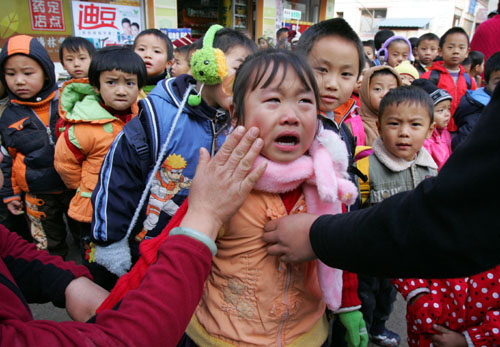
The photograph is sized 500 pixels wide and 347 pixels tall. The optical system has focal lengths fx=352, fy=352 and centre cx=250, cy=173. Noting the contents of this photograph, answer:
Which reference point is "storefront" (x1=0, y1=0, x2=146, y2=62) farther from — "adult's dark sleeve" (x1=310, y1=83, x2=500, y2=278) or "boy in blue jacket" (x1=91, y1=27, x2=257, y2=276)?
"adult's dark sleeve" (x1=310, y1=83, x2=500, y2=278)

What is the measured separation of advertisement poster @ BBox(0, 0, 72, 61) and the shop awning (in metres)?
20.7

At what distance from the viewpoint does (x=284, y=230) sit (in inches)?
45.6

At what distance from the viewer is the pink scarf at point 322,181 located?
1.18 metres

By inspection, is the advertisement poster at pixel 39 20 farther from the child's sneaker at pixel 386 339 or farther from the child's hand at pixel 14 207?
the child's sneaker at pixel 386 339

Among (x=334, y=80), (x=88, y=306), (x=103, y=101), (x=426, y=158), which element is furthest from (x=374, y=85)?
(x=88, y=306)

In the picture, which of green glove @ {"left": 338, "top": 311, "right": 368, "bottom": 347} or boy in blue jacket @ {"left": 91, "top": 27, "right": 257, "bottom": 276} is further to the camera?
boy in blue jacket @ {"left": 91, "top": 27, "right": 257, "bottom": 276}

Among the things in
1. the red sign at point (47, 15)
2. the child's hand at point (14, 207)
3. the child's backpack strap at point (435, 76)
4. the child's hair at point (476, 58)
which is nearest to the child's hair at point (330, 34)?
the child's hand at point (14, 207)

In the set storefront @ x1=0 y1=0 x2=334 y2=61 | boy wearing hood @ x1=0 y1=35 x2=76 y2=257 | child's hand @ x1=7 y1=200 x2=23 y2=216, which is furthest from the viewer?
storefront @ x1=0 y1=0 x2=334 y2=61

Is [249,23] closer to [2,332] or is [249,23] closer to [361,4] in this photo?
[2,332]

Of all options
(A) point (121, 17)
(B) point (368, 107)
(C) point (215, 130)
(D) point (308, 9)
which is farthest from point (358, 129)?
(D) point (308, 9)

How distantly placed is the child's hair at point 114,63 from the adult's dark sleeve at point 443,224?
2101 millimetres

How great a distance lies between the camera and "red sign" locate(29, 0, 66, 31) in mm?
5969

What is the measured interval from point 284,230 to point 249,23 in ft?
34.4

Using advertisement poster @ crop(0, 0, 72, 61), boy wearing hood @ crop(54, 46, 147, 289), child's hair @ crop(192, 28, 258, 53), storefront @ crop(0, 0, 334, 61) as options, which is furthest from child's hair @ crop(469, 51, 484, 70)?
advertisement poster @ crop(0, 0, 72, 61)
